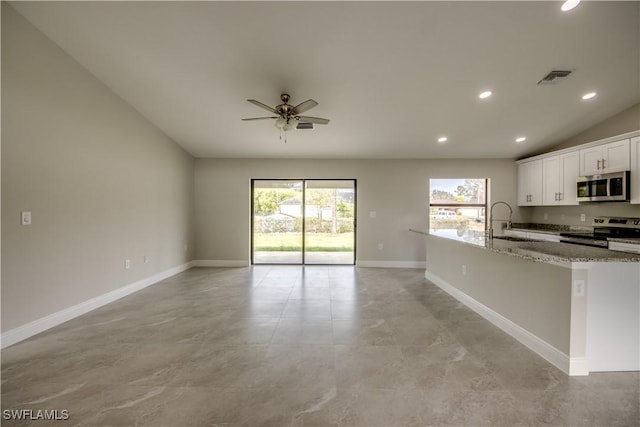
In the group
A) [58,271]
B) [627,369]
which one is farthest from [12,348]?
[627,369]

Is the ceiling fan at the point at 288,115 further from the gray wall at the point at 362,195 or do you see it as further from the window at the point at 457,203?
the window at the point at 457,203

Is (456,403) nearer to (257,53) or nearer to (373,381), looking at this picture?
(373,381)

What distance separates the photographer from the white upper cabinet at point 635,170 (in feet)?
11.7

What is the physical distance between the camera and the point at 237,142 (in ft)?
16.7

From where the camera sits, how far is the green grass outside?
6.12 metres

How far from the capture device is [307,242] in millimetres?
6137

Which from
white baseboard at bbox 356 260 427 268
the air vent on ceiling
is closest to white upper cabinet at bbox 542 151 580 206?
the air vent on ceiling

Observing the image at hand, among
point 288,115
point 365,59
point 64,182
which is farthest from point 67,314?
point 365,59

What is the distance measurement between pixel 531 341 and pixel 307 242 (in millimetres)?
4356

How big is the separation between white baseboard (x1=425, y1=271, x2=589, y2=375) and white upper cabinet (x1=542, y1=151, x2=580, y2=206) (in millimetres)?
2803

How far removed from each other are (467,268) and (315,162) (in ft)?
12.1

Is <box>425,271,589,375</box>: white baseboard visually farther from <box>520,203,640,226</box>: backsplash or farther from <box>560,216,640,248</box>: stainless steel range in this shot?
<box>520,203,640,226</box>: backsplash

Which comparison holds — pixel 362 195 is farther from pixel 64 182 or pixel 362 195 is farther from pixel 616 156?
pixel 64 182

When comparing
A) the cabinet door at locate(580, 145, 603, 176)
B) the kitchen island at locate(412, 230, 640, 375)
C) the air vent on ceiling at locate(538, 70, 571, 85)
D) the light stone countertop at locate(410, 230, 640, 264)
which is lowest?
the kitchen island at locate(412, 230, 640, 375)
